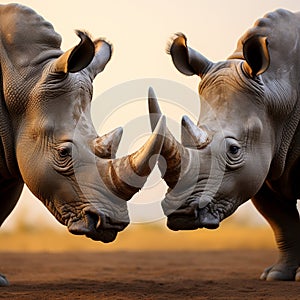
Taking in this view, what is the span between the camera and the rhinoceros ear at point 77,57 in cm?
766

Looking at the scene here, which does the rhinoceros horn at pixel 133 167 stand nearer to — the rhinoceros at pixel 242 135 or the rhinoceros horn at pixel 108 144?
the rhinoceros horn at pixel 108 144

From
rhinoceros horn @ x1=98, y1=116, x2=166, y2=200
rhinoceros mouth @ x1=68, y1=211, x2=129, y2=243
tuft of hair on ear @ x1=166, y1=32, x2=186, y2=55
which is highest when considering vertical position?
tuft of hair on ear @ x1=166, y1=32, x2=186, y2=55

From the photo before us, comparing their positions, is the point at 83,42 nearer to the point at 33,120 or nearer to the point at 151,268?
the point at 33,120

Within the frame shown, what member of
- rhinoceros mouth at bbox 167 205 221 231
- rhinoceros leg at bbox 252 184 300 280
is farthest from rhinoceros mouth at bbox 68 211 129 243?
rhinoceros leg at bbox 252 184 300 280

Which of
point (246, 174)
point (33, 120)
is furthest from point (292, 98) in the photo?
point (33, 120)

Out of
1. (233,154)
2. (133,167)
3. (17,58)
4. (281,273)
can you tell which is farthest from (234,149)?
(17,58)

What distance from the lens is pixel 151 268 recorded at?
38.5 ft

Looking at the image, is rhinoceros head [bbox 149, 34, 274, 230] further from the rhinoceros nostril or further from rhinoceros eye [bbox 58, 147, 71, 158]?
rhinoceros eye [bbox 58, 147, 71, 158]

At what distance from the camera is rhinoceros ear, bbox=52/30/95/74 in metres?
7.66

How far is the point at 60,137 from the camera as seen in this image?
7570 mm

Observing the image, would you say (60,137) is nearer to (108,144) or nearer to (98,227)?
(108,144)

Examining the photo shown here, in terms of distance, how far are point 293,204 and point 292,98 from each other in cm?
134

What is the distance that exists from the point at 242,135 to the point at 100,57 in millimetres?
1534

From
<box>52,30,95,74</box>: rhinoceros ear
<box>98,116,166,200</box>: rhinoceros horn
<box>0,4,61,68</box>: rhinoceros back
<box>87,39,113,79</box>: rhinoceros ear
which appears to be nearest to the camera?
<box>98,116,166,200</box>: rhinoceros horn
